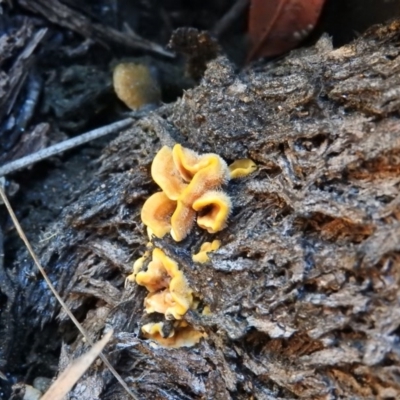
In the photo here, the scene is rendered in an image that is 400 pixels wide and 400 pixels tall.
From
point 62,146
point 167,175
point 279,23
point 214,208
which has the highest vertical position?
point 62,146

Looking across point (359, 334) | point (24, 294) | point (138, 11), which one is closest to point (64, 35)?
point (138, 11)

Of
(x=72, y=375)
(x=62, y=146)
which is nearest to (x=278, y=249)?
(x=72, y=375)

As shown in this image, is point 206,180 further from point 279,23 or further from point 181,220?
point 279,23

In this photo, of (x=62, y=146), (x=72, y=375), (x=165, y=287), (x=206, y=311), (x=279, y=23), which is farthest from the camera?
(x=279, y=23)

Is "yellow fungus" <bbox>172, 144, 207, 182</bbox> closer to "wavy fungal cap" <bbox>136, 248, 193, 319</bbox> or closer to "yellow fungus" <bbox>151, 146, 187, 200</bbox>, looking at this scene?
"yellow fungus" <bbox>151, 146, 187, 200</bbox>

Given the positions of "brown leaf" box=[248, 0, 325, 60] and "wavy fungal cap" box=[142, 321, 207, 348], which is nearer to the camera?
"wavy fungal cap" box=[142, 321, 207, 348]

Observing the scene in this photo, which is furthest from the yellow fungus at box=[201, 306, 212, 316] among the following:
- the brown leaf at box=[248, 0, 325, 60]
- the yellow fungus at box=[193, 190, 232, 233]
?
the brown leaf at box=[248, 0, 325, 60]
